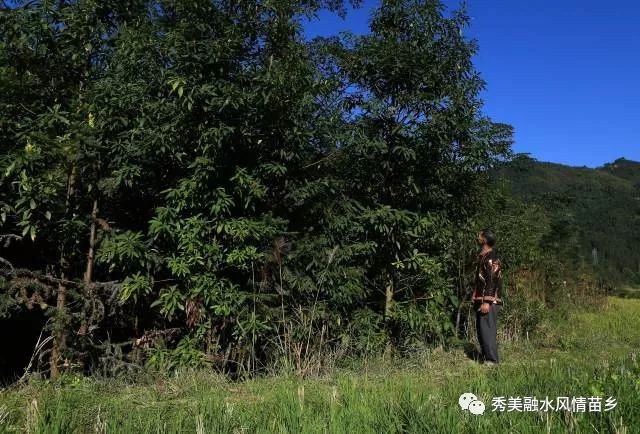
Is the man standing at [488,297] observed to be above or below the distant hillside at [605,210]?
below

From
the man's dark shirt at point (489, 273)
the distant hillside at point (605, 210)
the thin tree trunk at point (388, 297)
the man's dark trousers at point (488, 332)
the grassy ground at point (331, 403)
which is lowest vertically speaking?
the grassy ground at point (331, 403)

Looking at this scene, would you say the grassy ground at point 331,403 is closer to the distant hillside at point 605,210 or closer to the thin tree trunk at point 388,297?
the thin tree trunk at point 388,297

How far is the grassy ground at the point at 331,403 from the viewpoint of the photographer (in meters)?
3.52

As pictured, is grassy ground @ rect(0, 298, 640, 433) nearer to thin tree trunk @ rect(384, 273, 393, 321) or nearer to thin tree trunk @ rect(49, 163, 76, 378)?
thin tree trunk @ rect(49, 163, 76, 378)

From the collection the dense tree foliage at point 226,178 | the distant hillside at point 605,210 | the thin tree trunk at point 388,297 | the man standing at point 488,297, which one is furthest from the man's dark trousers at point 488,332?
the distant hillside at point 605,210

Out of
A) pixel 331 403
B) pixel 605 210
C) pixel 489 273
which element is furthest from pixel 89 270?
pixel 605 210

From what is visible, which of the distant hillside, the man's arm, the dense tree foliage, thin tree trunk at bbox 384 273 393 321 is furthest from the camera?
the distant hillside

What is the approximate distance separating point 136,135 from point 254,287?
6.76ft

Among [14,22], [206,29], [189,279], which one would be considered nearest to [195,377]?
[189,279]

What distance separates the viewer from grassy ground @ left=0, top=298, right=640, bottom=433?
11.6 feet

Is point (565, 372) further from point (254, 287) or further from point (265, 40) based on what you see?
A: point (265, 40)

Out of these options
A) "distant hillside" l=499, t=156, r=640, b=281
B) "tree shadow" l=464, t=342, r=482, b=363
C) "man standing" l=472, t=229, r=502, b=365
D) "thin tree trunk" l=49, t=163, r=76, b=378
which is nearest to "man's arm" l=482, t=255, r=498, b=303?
"man standing" l=472, t=229, r=502, b=365

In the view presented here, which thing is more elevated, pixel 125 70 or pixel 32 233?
pixel 125 70

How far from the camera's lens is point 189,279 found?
5.76m
